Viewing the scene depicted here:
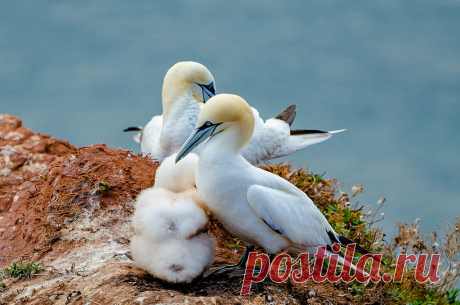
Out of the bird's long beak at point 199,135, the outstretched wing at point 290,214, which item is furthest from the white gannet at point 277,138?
the bird's long beak at point 199,135

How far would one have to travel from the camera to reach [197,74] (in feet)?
23.7

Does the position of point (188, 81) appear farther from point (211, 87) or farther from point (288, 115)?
point (288, 115)

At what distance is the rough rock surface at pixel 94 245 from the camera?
4.15m

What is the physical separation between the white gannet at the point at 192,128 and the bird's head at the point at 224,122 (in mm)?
2484

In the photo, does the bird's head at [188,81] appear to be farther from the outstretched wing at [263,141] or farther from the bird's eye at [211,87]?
the outstretched wing at [263,141]

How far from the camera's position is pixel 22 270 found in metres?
4.83

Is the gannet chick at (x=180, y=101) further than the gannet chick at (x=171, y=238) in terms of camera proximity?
Yes

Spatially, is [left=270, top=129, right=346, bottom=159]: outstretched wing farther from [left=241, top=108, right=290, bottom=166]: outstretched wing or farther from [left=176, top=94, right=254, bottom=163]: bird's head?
[left=176, top=94, right=254, bottom=163]: bird's head

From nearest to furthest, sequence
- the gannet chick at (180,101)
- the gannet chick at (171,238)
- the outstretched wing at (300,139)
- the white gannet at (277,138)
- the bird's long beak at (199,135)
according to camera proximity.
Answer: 1. the gannet chick at (171,238)
2. the bird's long beak at (199,135)
3. the gannet chick at (180,101)
4. the white gannet at (277,138)
5. the outstretched wing at (300,139)

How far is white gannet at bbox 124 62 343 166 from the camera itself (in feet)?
23.1

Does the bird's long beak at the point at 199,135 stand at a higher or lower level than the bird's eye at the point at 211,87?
lower

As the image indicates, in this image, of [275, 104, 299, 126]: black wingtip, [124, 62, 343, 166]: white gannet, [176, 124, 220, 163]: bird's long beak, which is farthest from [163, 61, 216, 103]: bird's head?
[176, 124, 220, 163]: bird's long beak

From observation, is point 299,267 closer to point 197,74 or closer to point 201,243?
point 201,243

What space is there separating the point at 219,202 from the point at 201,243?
0.37m
